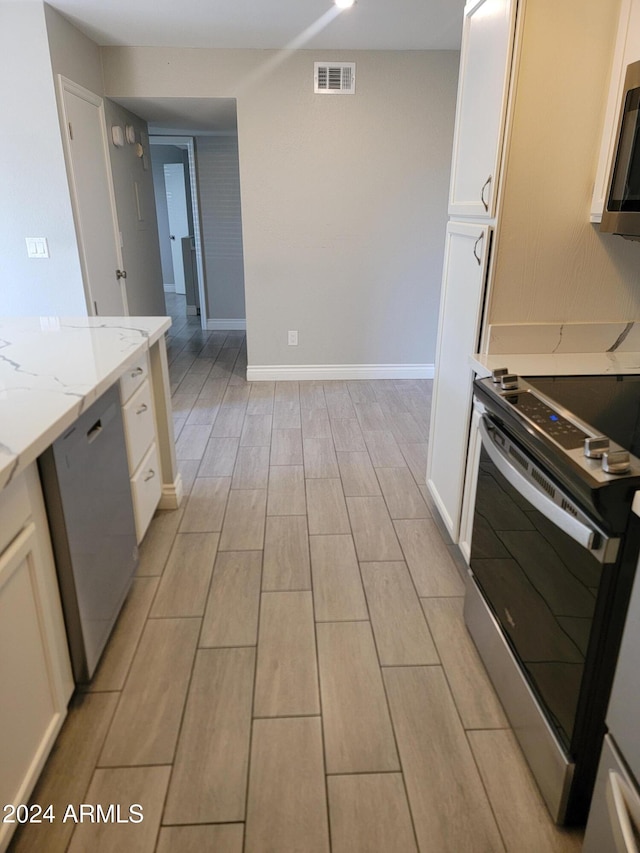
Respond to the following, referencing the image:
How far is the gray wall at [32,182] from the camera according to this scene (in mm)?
3072

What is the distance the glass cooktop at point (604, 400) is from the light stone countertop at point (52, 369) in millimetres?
1175

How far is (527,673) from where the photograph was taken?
1.44 meters

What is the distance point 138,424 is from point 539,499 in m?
1.50

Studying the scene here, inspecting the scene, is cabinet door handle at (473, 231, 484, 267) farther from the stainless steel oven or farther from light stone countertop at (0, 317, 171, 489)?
light stone countertop at (0, 317, 171, 489)

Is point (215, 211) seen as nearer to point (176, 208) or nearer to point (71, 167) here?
point (176, 208)

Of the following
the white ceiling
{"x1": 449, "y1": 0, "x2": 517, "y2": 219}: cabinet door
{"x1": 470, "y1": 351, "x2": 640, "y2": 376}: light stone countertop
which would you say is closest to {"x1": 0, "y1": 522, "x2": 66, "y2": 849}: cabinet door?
{"x1": 470, "y1": 351, "x2": 640, "y2": 376}: light stone countertop

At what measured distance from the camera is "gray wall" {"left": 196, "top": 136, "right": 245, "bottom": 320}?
5.96m

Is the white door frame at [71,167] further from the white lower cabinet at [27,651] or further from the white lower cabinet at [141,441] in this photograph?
the white lower cabinet at [27,651]

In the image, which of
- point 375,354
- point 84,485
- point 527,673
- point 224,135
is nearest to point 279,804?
point 527,673

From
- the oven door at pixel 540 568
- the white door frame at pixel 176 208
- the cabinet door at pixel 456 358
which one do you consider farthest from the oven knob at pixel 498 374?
the white door frame at pixel 176 208

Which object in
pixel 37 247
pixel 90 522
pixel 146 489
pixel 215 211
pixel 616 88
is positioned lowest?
pixel 146 489

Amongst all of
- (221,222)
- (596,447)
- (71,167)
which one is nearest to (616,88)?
(596,447)

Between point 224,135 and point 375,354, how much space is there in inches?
119

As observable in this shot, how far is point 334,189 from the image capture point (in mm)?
4230
